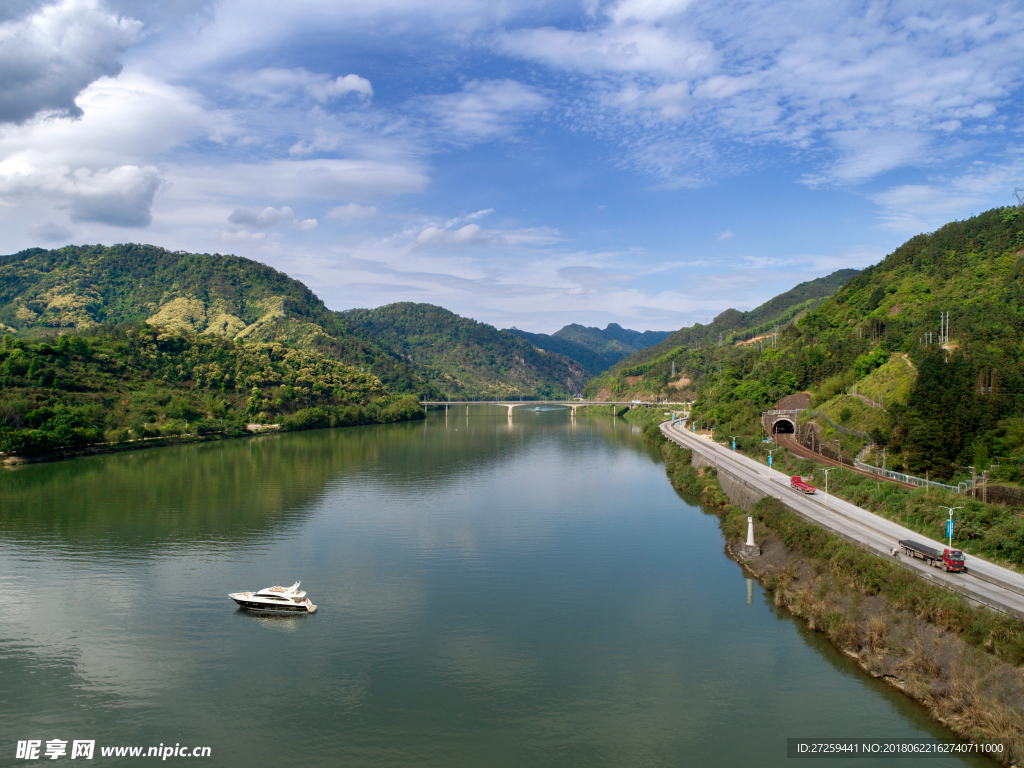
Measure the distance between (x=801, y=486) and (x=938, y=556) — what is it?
58.6 feet

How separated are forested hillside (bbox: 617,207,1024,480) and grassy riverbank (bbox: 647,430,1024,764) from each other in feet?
55.0

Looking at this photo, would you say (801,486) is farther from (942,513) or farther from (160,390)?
(160,390)

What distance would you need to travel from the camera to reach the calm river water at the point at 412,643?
17578 millimetres

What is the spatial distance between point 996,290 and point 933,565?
6196 centimetres

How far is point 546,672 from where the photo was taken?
20875 mm

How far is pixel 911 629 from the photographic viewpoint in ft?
68.0

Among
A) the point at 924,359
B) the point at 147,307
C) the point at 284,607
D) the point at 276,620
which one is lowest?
the point at 276,620

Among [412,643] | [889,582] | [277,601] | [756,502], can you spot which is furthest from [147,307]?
[889,582]

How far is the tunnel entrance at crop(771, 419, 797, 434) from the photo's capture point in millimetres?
67875

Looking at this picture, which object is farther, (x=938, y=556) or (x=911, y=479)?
(x=911, y=479)

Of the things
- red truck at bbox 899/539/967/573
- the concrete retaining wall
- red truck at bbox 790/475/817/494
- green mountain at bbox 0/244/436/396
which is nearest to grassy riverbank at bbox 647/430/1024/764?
the concrete retaining wall

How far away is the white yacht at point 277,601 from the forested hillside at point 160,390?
55.4 metres

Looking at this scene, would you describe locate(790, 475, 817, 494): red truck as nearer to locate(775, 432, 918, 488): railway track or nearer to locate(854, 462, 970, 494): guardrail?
locate(775, 432, 918, 488): railway track

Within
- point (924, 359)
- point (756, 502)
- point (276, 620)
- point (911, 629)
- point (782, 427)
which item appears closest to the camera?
point (911, 629)
